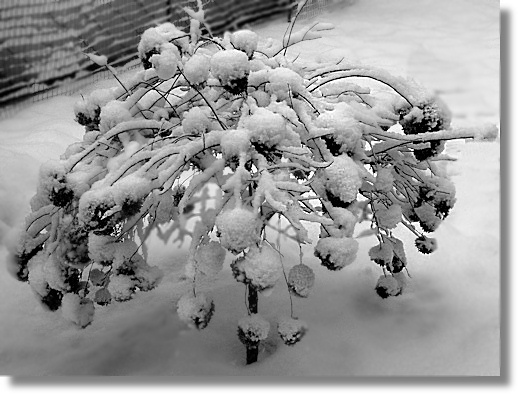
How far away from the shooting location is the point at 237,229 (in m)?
0.68

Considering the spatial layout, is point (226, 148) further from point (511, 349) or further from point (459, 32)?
point (459, 32)

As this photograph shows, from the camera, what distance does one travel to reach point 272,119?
0.72 meters

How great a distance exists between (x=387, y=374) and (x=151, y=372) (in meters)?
0.40

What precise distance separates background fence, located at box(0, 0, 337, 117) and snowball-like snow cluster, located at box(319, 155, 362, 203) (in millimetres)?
727

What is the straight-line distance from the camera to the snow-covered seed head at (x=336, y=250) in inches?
29.4

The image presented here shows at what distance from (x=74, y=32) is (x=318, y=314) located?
1.09m

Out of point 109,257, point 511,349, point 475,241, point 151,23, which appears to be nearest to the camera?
point 109,257

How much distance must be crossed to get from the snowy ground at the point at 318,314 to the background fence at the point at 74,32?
0.22 feet

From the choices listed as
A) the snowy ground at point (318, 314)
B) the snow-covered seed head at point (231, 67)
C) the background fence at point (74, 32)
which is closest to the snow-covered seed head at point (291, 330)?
the snowy ground at point (318, 314)

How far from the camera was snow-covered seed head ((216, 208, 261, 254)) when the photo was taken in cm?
68

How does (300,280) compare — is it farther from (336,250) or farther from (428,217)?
(428,217)

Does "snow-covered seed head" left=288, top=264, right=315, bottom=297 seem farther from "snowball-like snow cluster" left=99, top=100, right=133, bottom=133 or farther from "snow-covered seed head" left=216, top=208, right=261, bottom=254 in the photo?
"snowball-like snow cluster" left=99, top=100, right=133, bottom=133

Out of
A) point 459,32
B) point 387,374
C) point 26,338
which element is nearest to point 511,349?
point 387,374

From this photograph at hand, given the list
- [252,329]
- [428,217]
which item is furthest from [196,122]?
[428,217]
